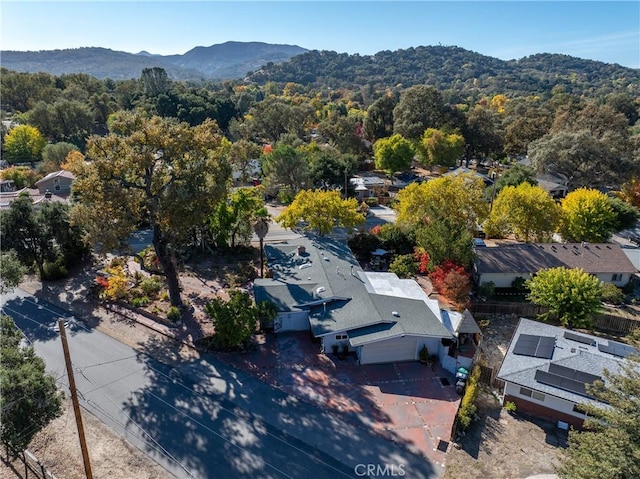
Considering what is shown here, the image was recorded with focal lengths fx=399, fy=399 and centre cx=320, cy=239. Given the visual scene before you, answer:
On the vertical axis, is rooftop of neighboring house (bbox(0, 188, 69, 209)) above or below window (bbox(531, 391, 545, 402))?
above

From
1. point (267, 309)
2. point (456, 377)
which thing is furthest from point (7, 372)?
point (456, 377)

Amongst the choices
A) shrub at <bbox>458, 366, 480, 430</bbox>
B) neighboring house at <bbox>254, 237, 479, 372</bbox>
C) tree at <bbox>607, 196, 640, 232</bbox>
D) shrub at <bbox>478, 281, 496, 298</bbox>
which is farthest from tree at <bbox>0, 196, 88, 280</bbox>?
tree at <bbox>607, 196, 640, 232</bbox>

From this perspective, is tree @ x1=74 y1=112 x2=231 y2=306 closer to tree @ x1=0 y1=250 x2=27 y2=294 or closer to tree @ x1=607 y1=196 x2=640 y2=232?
tree @ x1=0 y1=250 x2=27 y2=294

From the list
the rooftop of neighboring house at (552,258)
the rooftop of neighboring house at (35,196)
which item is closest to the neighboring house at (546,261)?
the rooftop of neighboring house at (552,258)

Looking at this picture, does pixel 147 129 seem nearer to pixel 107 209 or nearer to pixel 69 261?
pixel 107 209

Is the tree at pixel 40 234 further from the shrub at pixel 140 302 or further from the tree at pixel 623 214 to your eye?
the tree at pixel 623 214

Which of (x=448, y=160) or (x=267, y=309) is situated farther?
(x=448, y=160)
